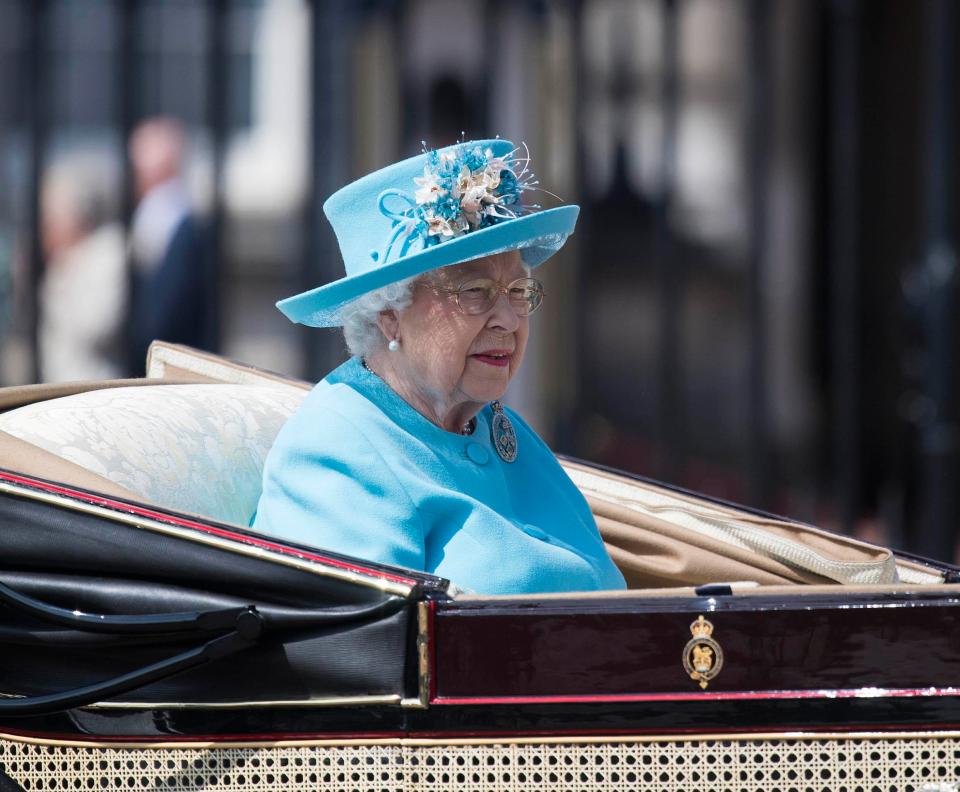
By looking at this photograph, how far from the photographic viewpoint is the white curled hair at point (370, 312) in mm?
2092

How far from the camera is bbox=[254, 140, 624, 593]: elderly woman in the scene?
197 centimetres

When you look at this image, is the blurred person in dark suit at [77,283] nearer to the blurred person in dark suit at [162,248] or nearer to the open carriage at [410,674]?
the blurred person in dark suit at [162,248]

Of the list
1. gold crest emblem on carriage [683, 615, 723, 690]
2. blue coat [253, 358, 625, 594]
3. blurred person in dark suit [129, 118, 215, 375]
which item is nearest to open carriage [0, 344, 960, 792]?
gold crest emblem on carriage [683, 615, 723, 690]

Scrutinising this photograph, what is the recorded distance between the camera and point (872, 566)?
228cm

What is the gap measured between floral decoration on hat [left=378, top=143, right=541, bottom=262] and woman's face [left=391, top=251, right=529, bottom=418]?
65 mm

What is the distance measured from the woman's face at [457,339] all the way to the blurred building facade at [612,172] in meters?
2.52

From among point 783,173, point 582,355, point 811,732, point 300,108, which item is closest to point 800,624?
point 811,732

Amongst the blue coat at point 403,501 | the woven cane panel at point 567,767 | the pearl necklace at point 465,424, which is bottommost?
the woven cane panel at point 567,767

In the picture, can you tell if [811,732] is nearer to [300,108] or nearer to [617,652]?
[617,652]

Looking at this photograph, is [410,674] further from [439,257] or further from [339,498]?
[439,257]

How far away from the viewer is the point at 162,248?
4652 millimetres

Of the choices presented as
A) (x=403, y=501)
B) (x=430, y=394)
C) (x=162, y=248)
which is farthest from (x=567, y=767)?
(x=162, y=248)

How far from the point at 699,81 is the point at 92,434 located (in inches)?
151

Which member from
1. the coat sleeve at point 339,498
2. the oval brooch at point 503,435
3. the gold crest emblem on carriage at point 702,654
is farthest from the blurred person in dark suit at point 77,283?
the gold crest emblem on carriage at point 702,654
